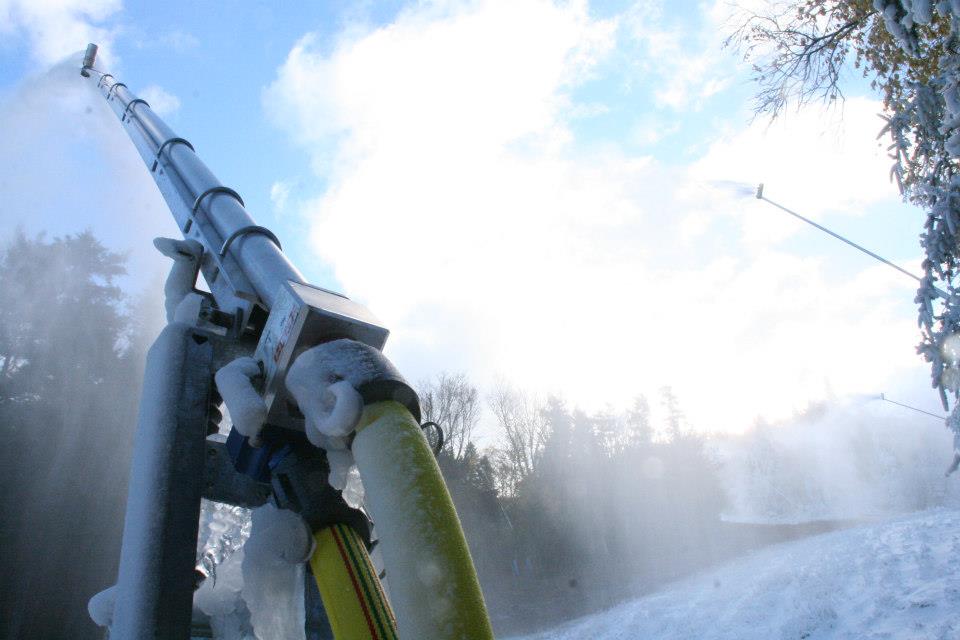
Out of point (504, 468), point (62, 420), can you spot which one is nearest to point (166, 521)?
point (62, 420)

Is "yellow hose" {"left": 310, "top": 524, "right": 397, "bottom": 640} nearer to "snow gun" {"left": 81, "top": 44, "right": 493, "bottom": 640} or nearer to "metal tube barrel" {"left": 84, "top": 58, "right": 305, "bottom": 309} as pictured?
"snow gun" {"left": 81, "top": 44, "right": 493, "bottom": 640}

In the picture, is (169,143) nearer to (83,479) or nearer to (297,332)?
(297,332)

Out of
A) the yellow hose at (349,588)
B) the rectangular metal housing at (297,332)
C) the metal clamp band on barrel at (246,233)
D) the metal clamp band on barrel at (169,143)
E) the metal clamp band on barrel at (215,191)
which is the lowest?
the yellow hose at (349,588)

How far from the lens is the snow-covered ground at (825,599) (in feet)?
31.8

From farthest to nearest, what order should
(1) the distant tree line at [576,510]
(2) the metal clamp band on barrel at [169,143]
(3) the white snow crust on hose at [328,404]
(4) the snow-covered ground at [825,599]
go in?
(1) the distant tree line at [576,510], (4) the snow-covered ground at [825,599], (2) the metal clamp band on barrel at [169,143], (3) the white snow crust on hose at [328,404]

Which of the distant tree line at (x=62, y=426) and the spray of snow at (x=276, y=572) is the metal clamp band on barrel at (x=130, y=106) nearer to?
the spray of snow at (x=276, y=572)

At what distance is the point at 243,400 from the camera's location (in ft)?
5.69

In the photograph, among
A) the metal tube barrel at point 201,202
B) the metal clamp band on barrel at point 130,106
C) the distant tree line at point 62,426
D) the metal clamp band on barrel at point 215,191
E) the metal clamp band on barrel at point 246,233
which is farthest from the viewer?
the distant tree line at point 62,426

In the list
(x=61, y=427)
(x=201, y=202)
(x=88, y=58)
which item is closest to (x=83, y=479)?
(x=61, y=427)

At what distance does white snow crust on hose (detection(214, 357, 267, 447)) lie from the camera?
5.61 ft

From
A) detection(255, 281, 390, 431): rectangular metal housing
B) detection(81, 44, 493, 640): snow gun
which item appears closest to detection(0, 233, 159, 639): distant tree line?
detection(81, 44, 493, 640): snow gun

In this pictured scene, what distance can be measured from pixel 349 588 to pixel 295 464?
457 millimetres

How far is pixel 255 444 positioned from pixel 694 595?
1809 centimetres

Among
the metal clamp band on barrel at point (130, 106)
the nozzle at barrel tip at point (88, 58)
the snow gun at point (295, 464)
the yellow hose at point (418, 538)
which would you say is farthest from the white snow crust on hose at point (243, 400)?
the nozzle at barrel tip at point (88, 58)
